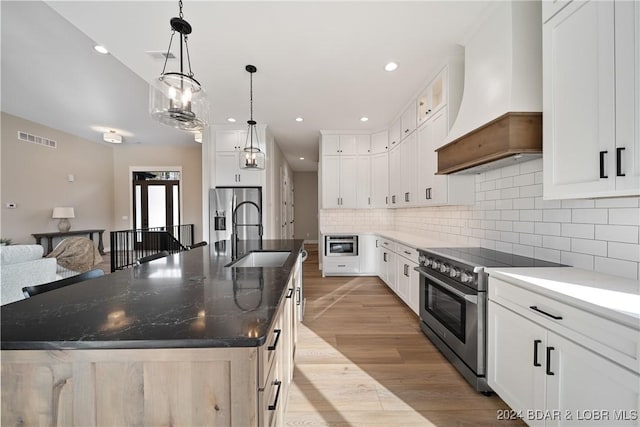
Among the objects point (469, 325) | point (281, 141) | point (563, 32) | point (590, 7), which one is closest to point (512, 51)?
point (563, 32)

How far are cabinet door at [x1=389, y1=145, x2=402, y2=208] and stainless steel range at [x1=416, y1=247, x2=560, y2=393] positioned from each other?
1892mm

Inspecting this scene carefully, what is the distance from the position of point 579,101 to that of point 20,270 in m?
4.81

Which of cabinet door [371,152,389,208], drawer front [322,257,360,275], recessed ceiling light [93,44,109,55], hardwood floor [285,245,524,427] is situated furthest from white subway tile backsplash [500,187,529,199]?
recessed ceiling light [93,44,109,55]

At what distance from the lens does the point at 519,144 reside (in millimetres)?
1672

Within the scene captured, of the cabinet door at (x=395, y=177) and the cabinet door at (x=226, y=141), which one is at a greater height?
the cabinet door at (x=226, y=141)

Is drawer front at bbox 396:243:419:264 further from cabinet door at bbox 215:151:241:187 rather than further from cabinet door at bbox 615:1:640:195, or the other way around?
cabinet door at bbox 215:151:241:187

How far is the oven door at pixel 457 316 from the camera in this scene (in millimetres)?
1743

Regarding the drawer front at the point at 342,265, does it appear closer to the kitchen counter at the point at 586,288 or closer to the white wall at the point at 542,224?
the white wall at the point at 542,224

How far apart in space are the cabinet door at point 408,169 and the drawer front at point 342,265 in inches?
58.1

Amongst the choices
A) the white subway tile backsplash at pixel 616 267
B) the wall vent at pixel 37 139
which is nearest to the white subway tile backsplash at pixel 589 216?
the white subway tile backsplash at pixel 616 267

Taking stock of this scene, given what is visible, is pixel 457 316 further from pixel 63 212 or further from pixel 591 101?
pixel 63 212

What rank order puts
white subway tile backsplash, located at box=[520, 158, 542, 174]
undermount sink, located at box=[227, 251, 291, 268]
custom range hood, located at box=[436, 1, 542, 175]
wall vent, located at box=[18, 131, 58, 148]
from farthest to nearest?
wall vent, located at box=[18, 131, 58, 148] < undermount sink, located at box=[227, 251, 291, 268] < white subway tile backsplash, located at box=[520, 158, 542, 174] < custom range hood, located at box=[436, 1, 542, 175]

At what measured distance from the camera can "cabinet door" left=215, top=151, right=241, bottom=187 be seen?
15.6 feet

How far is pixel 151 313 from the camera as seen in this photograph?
0.92 meters
